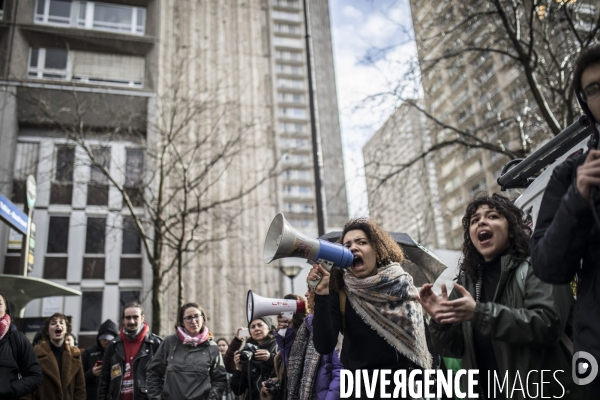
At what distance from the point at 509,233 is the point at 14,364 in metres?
4.23

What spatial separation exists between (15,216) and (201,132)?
11522mm

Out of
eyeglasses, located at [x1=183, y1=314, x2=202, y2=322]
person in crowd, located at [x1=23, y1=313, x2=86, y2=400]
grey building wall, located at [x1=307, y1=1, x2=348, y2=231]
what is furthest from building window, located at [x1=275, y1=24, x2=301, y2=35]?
eyeglasses, located at [x1=183, y1=314, x2=202, y2=322]

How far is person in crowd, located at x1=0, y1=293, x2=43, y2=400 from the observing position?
4.36m

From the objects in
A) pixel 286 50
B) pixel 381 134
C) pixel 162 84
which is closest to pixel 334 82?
pixel 286 50

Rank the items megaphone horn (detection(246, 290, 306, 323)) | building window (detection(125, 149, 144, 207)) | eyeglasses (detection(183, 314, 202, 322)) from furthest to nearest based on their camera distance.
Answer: building window (detection(125, 149, 144, 207)) < eyeglasses (detection(183, 314, 202, 322)) < megaphone horn (detection(246, 290, 306, 323))

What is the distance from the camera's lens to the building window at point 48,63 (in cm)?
1962

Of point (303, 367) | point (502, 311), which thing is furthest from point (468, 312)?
point (303, 367)

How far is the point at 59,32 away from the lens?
19.7 meters

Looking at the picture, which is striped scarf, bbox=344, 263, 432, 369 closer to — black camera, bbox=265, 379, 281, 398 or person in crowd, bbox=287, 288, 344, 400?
person in crowd, bbox=287, 288, 344, 400

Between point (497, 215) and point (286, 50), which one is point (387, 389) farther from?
point (286, 50)

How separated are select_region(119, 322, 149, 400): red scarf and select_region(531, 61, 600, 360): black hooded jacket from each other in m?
5.22

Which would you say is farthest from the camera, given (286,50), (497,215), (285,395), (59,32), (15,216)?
(286,50)

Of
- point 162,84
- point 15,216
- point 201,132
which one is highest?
point 162,84

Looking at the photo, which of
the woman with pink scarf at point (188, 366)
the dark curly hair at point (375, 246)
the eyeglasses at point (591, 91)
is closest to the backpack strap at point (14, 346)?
the woman with pink scarf at point (188, 366)
